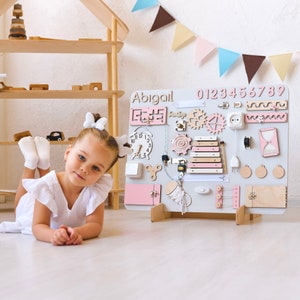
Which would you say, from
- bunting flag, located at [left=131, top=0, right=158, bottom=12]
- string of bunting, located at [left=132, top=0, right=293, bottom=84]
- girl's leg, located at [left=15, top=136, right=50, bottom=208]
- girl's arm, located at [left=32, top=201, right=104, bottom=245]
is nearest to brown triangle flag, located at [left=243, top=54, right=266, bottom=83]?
string of bunting, located at [left=132, top=0, right=293, bottom=84]

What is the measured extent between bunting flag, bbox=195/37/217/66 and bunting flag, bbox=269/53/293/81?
0.30 meters

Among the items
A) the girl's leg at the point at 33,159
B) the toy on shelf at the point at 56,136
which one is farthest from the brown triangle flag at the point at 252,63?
the girl's leg at the point at 33,159

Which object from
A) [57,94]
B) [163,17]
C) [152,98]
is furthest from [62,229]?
[163,17]

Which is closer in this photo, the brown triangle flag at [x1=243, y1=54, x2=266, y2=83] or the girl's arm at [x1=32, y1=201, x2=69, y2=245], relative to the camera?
the girl's arm at [x1=32, y1=201, x2=69, y2=245]

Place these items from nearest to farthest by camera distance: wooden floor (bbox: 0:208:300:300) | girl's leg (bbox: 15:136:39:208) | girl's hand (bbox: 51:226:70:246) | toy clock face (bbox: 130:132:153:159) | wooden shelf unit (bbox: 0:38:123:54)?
1. wooden floor (bbox: 0:208:300:300)
2. girl's hand (bbox: 51:226:70:246)
3. girl's leg (bbox: 15:136:39:208)
4. toy clock face (bbox: 130:132:153:159)
5. wooden shelf unit (bbox: 0:38:123:54)

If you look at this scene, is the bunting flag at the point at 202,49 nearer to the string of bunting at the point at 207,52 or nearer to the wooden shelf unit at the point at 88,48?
the string of bunting at the point at 207,52

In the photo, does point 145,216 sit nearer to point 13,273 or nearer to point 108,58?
point 108,58

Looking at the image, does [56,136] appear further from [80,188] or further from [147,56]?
[80,188]

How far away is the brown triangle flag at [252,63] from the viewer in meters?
2.94

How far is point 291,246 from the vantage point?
5.60 feet

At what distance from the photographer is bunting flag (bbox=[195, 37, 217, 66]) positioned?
304cm

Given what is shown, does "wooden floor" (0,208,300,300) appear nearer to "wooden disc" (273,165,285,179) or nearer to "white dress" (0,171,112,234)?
"white dress" (0,171,112,234)

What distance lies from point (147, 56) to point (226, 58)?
43cm

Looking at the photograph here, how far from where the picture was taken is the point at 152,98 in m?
2.53
